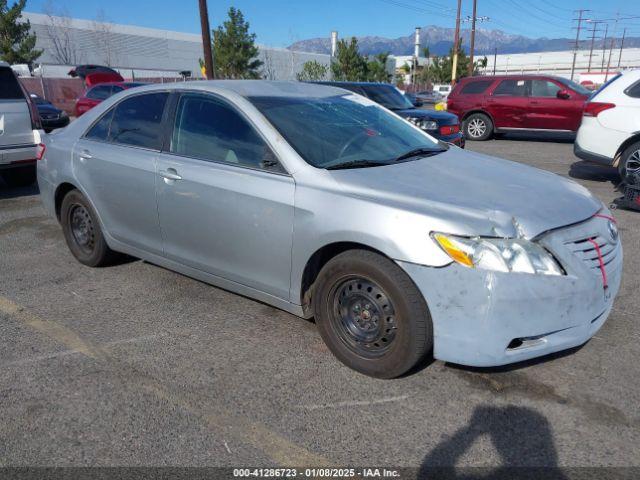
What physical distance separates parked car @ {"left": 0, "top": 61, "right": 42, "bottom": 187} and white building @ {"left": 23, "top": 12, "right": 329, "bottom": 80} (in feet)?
121

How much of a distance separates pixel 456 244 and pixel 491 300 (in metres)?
0.31

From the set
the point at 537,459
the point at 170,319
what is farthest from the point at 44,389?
the point at 537,459

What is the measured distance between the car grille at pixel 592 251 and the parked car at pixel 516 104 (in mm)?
11309

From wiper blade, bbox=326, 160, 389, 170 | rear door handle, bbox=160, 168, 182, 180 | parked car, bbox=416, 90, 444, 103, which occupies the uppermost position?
wiper blade, bbox=326, 160, 389, 170

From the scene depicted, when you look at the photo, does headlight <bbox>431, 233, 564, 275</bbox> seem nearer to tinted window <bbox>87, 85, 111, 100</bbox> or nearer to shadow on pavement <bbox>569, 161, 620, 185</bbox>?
shadow on pavement <bbox>569, 161, 620, 185</bbox>

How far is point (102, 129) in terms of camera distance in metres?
4.43

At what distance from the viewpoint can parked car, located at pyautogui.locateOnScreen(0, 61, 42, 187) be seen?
6.98 metres

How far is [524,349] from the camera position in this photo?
2.63 meters

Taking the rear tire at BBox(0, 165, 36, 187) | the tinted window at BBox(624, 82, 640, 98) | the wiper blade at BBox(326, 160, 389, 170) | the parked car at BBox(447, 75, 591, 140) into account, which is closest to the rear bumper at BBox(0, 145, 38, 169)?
the rear tire at BBox(0, 165, 36, 187)

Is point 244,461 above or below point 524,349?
below

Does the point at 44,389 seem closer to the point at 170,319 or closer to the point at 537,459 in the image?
the point at 170,319

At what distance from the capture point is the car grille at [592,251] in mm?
2672

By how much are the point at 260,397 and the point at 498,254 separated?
56.0 inches

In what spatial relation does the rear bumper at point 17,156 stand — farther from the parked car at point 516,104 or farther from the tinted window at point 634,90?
the parked car at point 516,104
